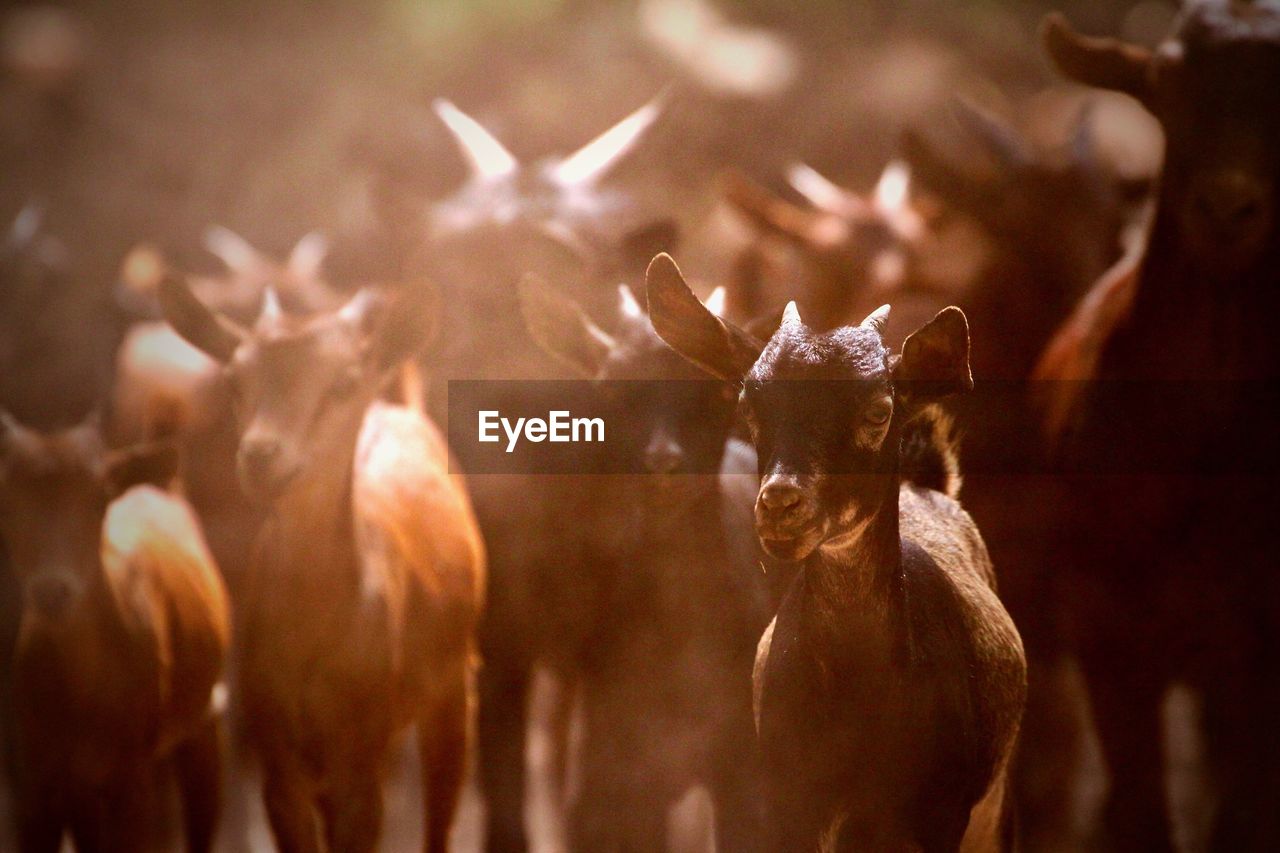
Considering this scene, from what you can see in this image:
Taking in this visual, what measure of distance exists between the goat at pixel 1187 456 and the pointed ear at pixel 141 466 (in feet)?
5.24

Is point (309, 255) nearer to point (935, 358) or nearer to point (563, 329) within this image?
point (563, 329)

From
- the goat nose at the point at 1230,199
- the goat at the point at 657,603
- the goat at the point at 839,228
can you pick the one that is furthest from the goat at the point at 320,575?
the goat nose at the point at 1230,199

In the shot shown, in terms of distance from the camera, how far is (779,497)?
1.40 m

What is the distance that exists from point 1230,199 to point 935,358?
993mm

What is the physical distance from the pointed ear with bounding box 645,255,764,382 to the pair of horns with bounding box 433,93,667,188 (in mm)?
1019

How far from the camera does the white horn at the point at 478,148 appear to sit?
2672 millimetres

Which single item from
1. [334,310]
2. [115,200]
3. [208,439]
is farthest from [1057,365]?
[115,200]

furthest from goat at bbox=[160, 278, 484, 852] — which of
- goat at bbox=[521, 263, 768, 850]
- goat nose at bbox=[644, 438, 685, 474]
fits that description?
goat nose at bbox=[644, 438, 685, 474]

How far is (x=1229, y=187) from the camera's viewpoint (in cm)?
221

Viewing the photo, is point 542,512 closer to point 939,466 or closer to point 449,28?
point 939,466

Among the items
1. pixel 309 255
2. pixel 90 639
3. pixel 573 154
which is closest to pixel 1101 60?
pixel 573 154

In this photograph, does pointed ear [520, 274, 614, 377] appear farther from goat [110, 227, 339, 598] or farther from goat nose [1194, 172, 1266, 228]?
goat nose [1194, 172, 1266, 228]

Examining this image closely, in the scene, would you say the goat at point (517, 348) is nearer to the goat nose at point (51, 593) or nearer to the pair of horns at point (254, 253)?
the pair of horns at point (254, 253)

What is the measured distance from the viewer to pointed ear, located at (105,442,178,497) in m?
2.23
